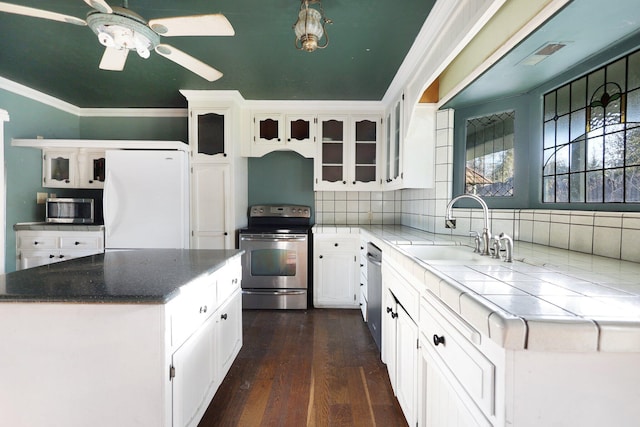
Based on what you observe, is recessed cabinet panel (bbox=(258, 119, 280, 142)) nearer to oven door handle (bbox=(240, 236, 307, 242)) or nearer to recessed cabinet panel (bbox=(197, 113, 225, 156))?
recessed cabinet panel (bbox=(197, 113, 225, 156))

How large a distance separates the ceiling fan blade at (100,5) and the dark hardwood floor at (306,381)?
6.56ft

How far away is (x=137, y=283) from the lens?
47.6 inches

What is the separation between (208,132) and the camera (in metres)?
3.19

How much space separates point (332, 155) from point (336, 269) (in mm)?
1279

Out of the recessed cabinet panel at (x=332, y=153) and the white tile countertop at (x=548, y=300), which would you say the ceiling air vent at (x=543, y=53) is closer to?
the white tile countertop at (x=548, y=300)

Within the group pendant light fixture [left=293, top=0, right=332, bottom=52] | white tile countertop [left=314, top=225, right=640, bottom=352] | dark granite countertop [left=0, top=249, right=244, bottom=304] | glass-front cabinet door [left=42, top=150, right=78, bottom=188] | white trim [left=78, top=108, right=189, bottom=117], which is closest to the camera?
white tile countertop [left=314, top=225, right=640, bottom=352]

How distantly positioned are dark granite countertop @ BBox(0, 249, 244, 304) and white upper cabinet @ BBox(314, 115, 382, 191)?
1950mm

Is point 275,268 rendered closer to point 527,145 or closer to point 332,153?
point 332,153

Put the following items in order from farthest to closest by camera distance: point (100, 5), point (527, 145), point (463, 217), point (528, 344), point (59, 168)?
1. point (59, 168)
2. point (463, 217)
3. point (527, 145)
4. point (100, 5)
5. point (528, 344)

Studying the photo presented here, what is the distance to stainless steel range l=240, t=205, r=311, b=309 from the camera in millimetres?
3191

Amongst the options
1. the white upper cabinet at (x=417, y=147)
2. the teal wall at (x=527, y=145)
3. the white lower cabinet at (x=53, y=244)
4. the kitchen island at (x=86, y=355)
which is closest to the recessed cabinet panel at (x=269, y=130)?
the white upper cabinet at (x=417, y=147)

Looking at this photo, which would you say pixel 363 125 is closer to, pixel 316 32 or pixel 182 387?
pixel 316 32

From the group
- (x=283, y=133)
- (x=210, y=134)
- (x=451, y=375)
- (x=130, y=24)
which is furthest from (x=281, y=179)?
(x=451, y=375)

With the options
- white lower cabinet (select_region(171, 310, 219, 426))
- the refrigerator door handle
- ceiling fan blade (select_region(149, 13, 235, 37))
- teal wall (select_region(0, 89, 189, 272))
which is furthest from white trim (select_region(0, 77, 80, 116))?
white lower cabinet (select_region(171, 310, 219, 426))
